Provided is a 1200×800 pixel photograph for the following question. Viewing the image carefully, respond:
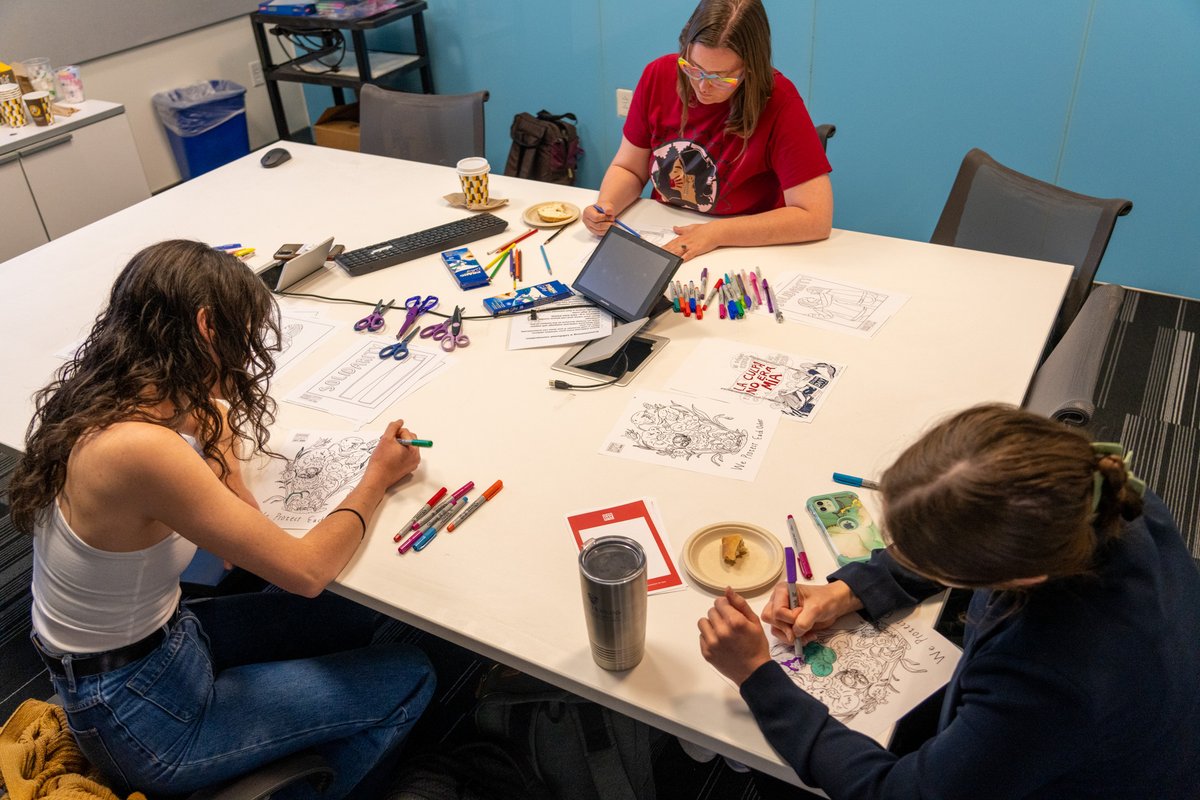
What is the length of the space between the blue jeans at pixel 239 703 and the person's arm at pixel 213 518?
219mm

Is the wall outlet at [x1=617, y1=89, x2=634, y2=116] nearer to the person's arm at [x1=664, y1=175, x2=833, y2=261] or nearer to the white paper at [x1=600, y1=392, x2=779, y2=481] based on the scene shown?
the person's arm at [x1=664, y1=175, x2=833, y2=261]

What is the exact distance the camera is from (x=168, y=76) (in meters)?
4.20

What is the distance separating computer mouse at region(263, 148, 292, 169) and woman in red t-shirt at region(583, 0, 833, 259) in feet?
3.50

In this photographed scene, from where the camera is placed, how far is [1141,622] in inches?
34.1

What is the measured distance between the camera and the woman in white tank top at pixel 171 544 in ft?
3.86

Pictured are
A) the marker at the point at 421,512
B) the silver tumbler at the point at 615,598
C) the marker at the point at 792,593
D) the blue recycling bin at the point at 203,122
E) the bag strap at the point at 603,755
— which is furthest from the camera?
the blue recycling bin at the point at 203,122

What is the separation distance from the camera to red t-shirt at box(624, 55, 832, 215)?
203cm

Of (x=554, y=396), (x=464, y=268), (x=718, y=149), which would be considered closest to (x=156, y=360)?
(x=554, y=396)

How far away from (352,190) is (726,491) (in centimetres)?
160

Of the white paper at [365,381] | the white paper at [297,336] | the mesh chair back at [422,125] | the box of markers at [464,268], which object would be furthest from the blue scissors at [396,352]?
the mesh chair back at [422,125]

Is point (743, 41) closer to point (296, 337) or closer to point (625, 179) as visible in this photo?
point (625, 179)

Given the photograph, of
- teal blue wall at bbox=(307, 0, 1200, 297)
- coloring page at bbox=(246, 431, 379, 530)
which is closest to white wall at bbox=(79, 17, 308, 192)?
teal blue wall at bbox=(307, 0, 1200, 297)

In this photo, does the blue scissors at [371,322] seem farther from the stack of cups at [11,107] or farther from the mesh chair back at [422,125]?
the stack of cups at [11,107]

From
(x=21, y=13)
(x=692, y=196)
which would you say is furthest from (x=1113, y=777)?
(x=21, y=13)
